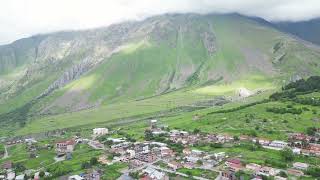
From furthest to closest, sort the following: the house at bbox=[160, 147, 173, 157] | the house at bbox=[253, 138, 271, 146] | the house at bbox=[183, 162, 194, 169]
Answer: the house at bbox=[253, 138, 271, 146] → the house at bbox=[160, 147, 173, 157] → the house at bbox=[183, 162, 194, 169]

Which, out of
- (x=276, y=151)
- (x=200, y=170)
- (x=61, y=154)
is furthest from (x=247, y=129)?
(x=61, y=154)

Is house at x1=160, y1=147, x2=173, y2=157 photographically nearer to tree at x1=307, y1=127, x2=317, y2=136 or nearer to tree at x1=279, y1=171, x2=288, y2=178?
tree at x1=279, y1=171, x2=288, y2=178

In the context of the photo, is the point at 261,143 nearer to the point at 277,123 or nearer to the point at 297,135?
the point at 297,135

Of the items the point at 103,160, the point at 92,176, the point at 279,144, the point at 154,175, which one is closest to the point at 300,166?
the point at 279,144

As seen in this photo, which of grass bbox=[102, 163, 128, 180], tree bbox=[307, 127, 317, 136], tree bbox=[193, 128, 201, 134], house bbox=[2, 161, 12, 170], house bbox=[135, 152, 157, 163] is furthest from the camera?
tree bbox=[193, 128, 201, 134]

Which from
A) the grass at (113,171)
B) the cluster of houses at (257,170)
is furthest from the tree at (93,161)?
the cluster of houses at (257,170)

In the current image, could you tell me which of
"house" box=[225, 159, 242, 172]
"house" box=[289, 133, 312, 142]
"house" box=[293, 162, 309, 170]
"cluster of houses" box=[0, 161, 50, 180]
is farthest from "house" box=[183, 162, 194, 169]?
"cluster of houses" box=[0, 161, 50, 180]

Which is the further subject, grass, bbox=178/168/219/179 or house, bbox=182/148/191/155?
house, bbox=182/148/191/155
